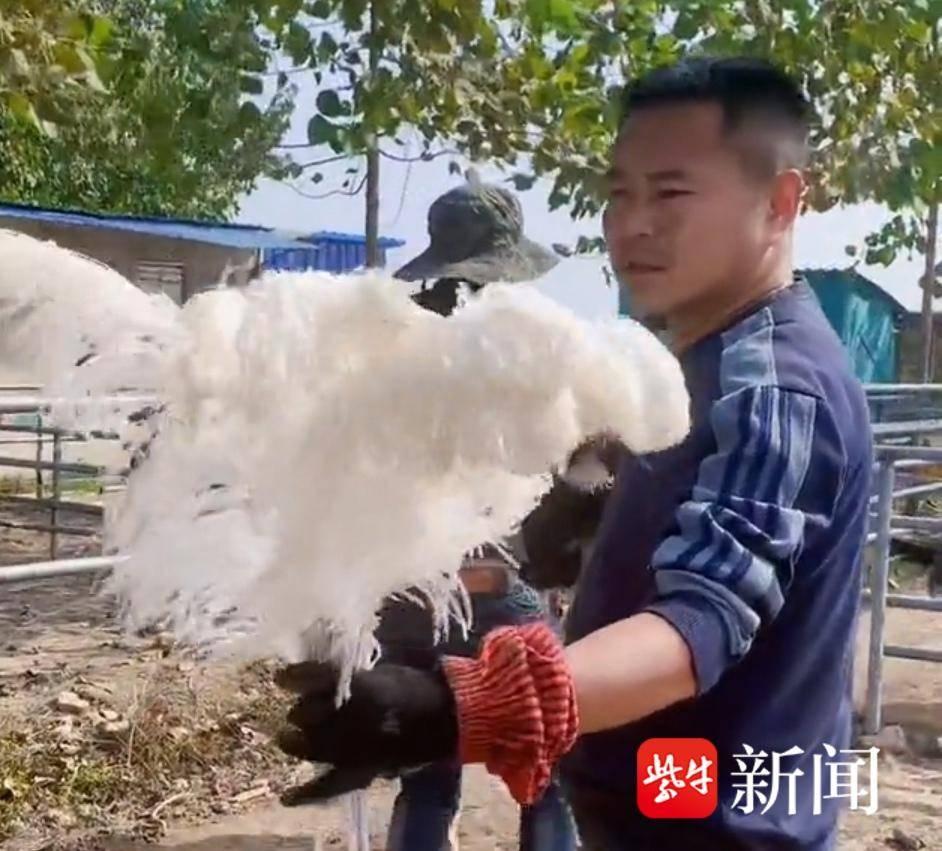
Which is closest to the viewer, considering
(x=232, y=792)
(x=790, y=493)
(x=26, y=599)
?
(x=790, y=493)

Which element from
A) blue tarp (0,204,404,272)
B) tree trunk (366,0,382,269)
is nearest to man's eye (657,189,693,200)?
tree trunk (366,0,382,269)

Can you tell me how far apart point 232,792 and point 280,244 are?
378 inches

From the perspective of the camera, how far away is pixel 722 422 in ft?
3.51

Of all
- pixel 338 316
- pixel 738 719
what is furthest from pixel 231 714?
pixel 338 316

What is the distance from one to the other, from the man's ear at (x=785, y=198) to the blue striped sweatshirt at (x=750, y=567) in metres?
0.06

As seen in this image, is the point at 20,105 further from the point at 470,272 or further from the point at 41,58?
the point at 470,272

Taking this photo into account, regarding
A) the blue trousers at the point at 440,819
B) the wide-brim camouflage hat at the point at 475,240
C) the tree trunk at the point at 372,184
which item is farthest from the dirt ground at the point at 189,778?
the tree trunk at the point at 372,184

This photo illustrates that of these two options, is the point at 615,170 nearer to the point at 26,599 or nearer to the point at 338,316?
the point at 338,316

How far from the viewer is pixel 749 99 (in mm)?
1211

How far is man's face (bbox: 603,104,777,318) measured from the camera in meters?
1.17

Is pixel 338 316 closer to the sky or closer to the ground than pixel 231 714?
closer to the sky

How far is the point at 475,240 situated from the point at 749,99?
1571 mm

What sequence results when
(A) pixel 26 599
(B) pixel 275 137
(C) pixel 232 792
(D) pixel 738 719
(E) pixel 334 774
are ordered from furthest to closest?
(A) pixel 26 599
(C) pixel 232 792
(B) pixel 275 137
(D) pixel 738 719
(E) pixel 334 774

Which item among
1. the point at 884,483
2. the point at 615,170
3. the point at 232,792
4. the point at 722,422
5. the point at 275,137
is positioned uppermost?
the point at 275,137
